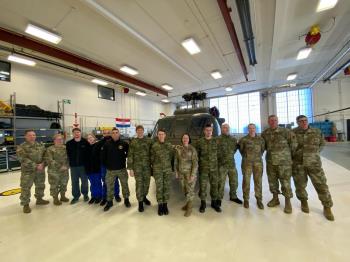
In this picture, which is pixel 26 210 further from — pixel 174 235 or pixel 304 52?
pixel 304 52

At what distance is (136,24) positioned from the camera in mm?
4496

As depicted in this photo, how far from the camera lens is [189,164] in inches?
113

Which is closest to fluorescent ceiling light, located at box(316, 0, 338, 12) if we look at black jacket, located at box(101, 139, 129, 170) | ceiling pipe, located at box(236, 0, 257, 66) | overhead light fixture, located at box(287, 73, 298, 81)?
ceiling pipe, located at box(236, 0, 257, 66)

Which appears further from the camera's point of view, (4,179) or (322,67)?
(322,67)

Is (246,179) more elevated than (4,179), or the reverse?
(246,179)

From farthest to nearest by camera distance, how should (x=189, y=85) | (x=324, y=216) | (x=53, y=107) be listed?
(x=189, y=85)
(x=53, y=107)
(x=324, y=216)

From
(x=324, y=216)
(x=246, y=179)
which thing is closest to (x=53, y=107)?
(x=246, y=179)

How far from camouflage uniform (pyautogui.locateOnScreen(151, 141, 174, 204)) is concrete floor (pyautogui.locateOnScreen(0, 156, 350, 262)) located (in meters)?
0.33

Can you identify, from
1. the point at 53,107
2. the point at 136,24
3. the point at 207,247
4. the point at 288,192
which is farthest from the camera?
the point at 53,107

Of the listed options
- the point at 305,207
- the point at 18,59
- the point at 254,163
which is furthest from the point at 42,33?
the point at 305,207

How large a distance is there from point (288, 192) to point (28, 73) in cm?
958

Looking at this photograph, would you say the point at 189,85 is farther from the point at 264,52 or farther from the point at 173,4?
the point at 173,4

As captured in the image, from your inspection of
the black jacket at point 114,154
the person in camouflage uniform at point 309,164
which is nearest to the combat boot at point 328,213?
the person in camouflage uniform at point 309,164

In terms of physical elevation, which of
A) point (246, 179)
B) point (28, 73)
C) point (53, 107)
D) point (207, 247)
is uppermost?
point (28, 73)
